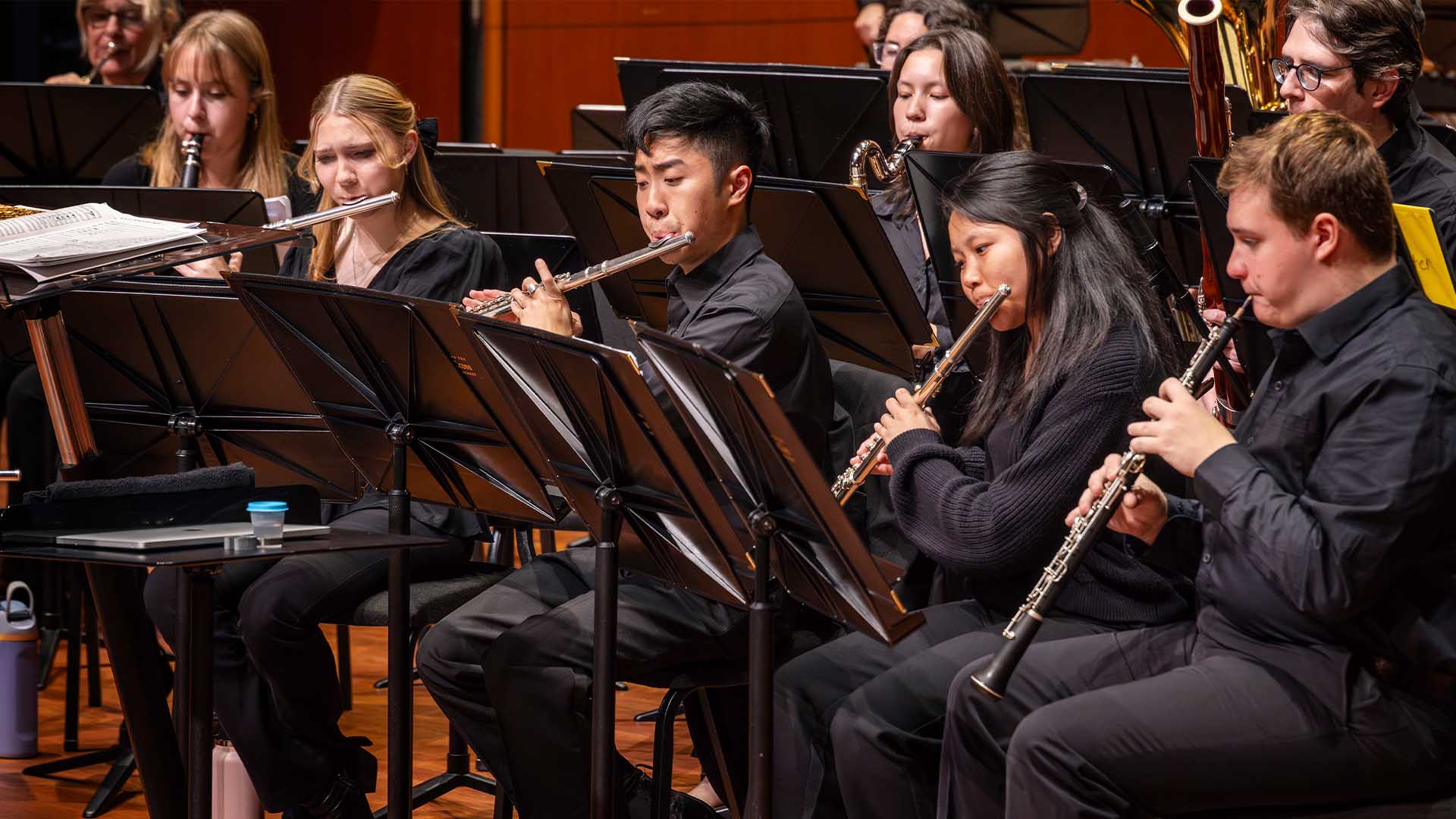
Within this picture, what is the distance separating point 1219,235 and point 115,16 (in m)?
3.69

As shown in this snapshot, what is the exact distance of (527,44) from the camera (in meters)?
7.26

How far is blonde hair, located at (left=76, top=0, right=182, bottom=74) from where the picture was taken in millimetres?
4797

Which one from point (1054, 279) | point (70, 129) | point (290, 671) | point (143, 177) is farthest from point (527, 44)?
point (1054, 279)

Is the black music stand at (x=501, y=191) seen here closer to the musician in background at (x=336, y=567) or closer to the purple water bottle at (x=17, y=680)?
the musician in background at (x=336, y=567)

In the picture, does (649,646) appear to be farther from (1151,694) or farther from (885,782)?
(1151,694)

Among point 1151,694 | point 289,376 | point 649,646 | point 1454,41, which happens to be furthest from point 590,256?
point 1454,41

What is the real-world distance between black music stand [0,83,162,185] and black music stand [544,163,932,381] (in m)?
1.68

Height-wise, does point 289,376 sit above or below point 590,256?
below

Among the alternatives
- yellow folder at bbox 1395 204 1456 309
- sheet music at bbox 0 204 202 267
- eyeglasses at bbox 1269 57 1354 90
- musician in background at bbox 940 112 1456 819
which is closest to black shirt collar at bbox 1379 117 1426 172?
eyeglasses at bbox 1269 57 1354 90

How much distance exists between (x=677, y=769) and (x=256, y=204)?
1.45m

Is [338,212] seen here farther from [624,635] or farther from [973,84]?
[973,84]

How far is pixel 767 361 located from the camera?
2445 millimetres

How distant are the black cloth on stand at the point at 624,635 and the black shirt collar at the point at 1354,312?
86cm

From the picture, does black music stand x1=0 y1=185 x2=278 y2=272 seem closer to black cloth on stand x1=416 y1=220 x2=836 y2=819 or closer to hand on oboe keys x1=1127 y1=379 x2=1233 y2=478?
black cloth on stand x1=416 y1=220 x2=836 y2=819
